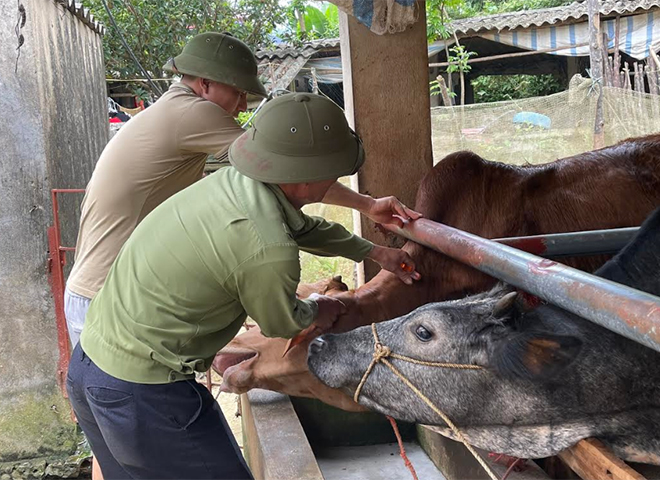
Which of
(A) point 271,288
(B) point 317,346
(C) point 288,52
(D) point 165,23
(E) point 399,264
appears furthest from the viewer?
(C) point 288,52

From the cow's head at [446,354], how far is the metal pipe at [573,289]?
12 centimetres

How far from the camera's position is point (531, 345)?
2.08m

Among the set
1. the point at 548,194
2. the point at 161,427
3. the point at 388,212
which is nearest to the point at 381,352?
the point at 161,427

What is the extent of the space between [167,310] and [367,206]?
1.14 meters

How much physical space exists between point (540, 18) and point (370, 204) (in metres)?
11.1

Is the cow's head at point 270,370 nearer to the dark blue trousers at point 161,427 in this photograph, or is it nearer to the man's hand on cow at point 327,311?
the man's hand on cow at point 327,311

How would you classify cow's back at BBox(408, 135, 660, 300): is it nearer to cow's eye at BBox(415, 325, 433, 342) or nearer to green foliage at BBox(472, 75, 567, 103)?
cow's eye at BBox(415, 325, 433, 342)

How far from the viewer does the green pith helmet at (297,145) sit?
217cm

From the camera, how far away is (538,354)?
2.08 meters

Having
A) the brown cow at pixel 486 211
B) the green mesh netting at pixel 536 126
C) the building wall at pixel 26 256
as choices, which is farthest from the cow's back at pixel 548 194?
the green mesh netting at pixel 536 126

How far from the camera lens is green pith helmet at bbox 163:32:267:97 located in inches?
124

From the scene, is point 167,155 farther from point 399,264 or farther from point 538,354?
point 538,354

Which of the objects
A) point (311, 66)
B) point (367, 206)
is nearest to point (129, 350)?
point (367, 206)

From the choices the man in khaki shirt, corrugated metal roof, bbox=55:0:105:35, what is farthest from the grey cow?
corrugated metal roof, bbox=55:0:105:35
